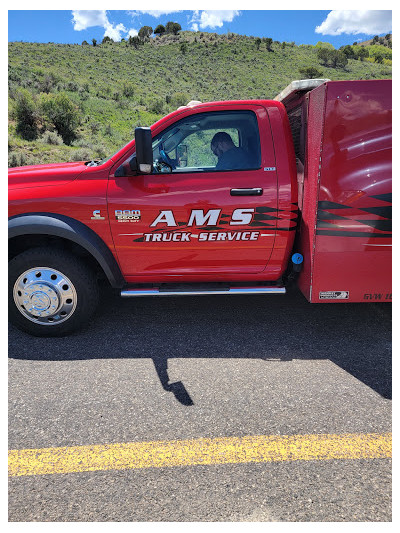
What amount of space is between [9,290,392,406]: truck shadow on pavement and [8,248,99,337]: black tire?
0.18 meters

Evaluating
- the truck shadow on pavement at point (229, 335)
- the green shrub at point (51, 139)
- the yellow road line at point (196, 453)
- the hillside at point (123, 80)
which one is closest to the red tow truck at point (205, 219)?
the truck shadow on pavement at point (229, 335)

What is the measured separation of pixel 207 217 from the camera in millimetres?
3127

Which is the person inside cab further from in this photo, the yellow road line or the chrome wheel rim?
the yellow road line

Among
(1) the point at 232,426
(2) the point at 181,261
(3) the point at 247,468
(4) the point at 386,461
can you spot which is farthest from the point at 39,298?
(4) the point at 386,461

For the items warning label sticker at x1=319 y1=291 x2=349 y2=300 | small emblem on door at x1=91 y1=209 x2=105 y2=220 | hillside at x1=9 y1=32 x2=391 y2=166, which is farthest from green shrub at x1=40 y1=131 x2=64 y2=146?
warning label sticker at x1=319 y1=291 x2=349 y2=300

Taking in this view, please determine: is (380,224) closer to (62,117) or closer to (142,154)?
(142,154)

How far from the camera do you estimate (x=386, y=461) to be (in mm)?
2049

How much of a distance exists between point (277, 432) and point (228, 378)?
0.62 metres

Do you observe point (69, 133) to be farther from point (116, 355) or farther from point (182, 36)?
point (182, 36)

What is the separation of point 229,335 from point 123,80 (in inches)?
1604

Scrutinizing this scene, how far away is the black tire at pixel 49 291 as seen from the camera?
3184 mm

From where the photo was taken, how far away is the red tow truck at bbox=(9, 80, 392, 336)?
3033 mm

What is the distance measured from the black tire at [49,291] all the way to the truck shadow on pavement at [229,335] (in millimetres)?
175

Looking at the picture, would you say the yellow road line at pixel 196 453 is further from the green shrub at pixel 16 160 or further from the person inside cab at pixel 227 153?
the green shrub at pixel 16 160
